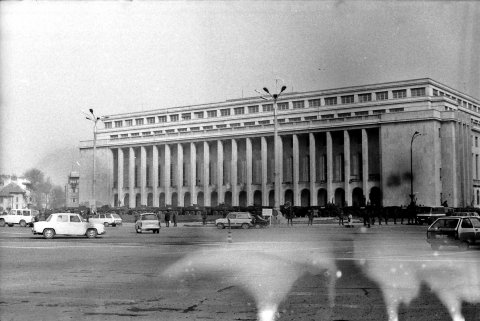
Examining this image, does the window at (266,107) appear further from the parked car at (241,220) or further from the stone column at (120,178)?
the parked car at (241,220)

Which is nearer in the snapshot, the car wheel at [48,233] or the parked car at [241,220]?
the car wheel at [48,233]

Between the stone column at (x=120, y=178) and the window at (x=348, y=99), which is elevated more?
the window at (x=348, y=99)

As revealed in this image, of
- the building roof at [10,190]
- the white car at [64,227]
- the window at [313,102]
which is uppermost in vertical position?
the window at [313,102]

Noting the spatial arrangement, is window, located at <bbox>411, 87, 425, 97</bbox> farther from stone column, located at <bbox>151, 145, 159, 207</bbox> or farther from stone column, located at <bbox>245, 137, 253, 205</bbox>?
stone column, located at <bbox>151, 145, 159, 207</bbox>

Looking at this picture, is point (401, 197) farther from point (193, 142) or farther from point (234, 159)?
point (193, 142)

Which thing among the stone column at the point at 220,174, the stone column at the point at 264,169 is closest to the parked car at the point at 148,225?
the stone column at the point at 264,169

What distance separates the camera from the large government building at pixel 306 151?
86.4 metres

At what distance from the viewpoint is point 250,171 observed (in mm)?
102312

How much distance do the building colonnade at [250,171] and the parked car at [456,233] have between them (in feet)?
206

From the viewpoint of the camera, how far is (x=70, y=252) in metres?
22.1

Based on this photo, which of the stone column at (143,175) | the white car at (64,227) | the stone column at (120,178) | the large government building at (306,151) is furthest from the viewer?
the stone column at (120,178)

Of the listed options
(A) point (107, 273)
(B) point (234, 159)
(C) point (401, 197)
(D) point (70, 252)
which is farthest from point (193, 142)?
(A) point (107, 273)

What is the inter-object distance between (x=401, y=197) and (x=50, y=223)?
6004 centimetres

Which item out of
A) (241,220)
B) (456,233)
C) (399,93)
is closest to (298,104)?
(399,93)
